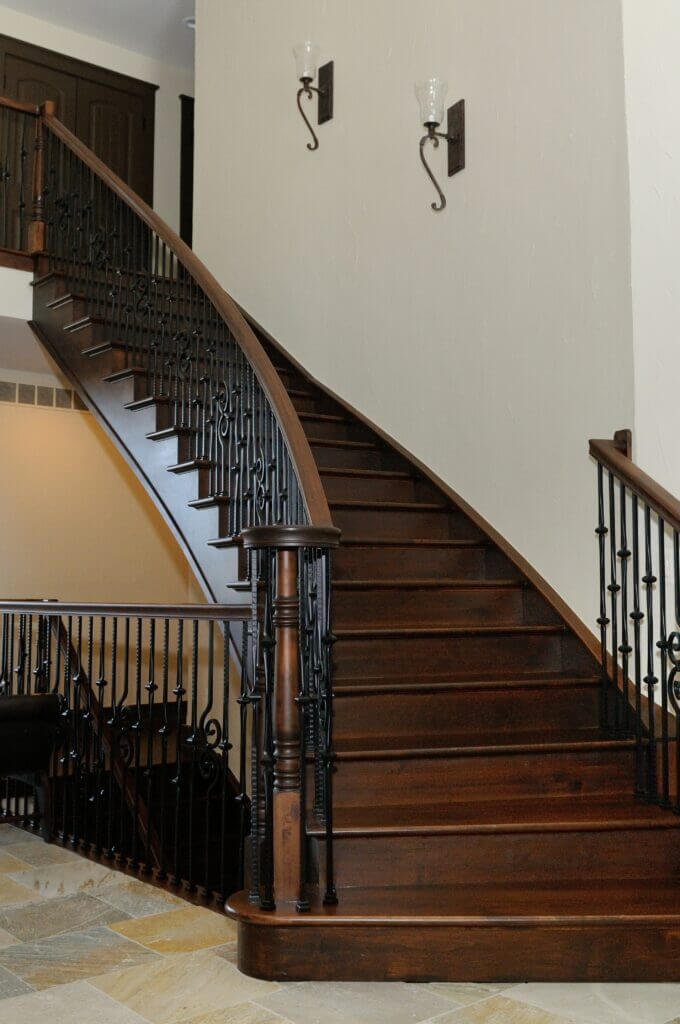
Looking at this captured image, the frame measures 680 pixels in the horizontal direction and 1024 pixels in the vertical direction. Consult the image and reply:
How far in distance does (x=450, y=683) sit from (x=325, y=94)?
376cm

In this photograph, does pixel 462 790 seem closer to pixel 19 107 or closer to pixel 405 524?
pixel 405 524

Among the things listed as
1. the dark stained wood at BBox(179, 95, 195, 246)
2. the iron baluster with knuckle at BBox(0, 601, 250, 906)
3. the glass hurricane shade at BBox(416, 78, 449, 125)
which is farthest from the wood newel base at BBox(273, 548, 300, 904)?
the dark stained wood at BBox(179, 95, 195, 246)

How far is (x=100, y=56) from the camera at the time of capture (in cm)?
860

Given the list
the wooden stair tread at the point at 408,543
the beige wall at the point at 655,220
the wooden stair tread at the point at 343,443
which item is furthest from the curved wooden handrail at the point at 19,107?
the beige wall at the point at 655,220

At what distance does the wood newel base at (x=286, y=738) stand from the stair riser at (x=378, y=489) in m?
2.08

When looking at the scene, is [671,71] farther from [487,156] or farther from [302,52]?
[302,52]

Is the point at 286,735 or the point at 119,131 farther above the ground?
the point at 119,131

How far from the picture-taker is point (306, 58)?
5914mm

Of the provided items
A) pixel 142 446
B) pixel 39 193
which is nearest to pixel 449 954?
pixel 142 446

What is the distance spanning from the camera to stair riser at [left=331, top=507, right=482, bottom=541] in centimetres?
486

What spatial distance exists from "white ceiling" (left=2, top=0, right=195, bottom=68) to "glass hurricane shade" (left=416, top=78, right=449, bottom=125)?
380cm

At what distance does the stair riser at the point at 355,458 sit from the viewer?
Result: 5363mm

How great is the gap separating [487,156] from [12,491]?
14.8 feet

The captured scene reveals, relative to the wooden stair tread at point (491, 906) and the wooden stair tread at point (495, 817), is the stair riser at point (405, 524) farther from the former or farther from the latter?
the wooden stair tread at point (491, 906)
